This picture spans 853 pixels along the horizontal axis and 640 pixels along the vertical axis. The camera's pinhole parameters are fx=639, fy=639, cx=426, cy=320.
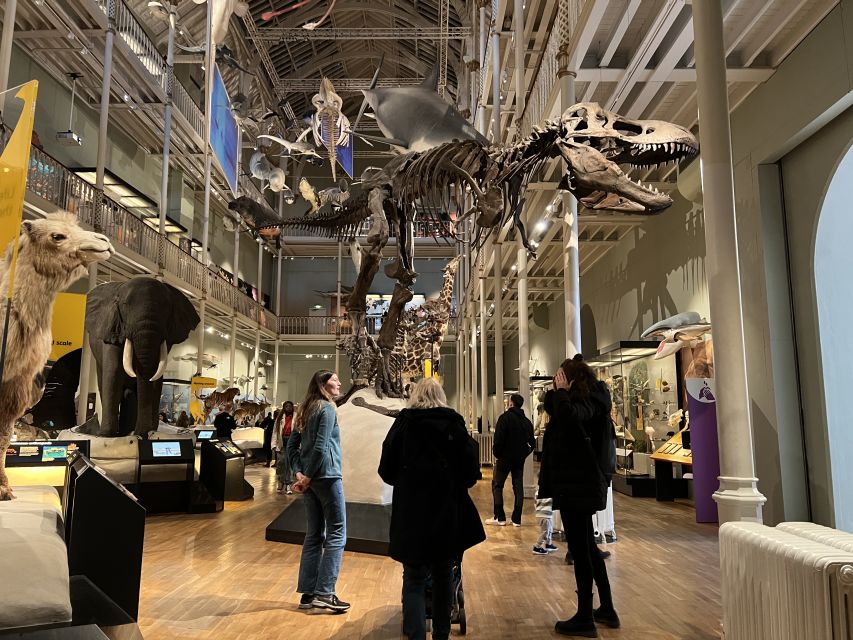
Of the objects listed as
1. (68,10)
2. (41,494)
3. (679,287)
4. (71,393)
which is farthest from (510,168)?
(68,10)

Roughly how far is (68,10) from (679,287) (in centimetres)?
1210

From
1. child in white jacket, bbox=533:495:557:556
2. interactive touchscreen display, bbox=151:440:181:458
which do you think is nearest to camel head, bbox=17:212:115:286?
child in white jacket, bbox=533:495:557:556

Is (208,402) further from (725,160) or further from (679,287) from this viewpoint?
(725,160)

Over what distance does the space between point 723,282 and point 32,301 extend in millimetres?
3160

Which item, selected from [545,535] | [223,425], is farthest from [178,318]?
[223,425]

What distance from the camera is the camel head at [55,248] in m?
2.53

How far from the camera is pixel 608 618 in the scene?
147 inches

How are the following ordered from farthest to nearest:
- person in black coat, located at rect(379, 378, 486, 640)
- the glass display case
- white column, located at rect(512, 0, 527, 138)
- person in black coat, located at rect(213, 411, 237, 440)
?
→ 1. person in black coat, located at rect(213, 411, 237, 440)
2. the glass display case
3. white column, located at rect(512, 0, 527, 138)
4. person in black coat, located at rect(379, 378, 486, 640)

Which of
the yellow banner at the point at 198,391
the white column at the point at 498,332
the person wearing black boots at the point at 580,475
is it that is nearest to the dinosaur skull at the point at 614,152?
the person wearing black boots at the point at 580,475

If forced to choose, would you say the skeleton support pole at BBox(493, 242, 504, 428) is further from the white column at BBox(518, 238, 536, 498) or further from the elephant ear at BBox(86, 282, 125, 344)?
the elephant ear at BBox(86, 282, 125, 344)

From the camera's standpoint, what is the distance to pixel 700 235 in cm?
937

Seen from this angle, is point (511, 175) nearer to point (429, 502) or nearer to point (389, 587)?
point (429, 502)

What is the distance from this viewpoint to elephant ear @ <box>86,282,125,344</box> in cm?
629

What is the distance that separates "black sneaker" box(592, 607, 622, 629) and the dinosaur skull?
2.52 metres
